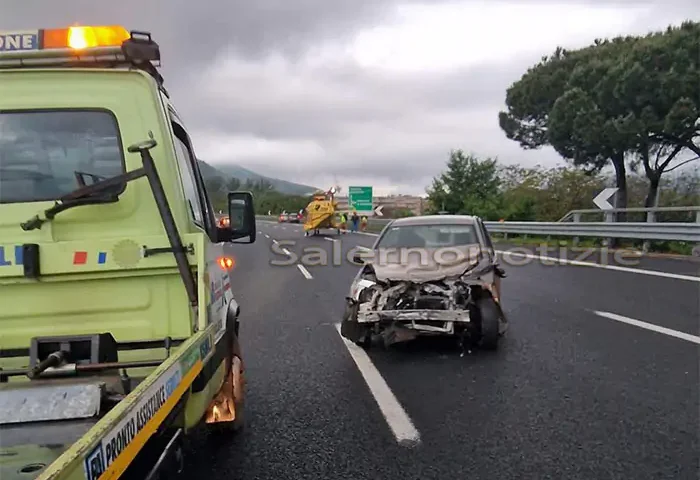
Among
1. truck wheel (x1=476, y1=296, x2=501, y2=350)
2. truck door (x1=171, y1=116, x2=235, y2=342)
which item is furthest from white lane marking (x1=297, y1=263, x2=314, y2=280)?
truck door (x1=171, y1=116, x2=235, y2=342)

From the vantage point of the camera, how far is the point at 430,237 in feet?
25.4

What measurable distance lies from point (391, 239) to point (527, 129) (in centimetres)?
2572

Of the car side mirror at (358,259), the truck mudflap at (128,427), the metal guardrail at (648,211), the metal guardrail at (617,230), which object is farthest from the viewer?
the metal guardrail at (648,211)

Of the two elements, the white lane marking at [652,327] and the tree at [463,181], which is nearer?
the white lane marking at [652,327]

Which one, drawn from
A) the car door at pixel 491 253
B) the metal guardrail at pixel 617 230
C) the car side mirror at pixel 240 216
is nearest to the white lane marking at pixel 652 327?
the car door at pixel 491 253

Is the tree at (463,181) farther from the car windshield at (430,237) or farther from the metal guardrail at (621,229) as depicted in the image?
the car windshield at (430,237)

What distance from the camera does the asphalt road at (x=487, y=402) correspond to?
368 centimetres

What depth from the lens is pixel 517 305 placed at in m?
9.20

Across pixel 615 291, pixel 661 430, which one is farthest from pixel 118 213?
pixel 615 291

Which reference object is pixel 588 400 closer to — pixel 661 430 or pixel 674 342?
pixel 661 430

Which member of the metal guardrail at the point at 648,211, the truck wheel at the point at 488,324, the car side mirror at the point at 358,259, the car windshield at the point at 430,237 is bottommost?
the truck wheel at the point at 488,324

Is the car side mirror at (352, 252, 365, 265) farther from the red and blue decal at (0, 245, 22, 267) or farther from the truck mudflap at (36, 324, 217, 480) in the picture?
the truck mudflap at (36, 324, 217, 480)

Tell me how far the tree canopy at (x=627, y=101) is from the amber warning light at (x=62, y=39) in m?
23.5

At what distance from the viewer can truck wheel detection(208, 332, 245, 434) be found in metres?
3.69
